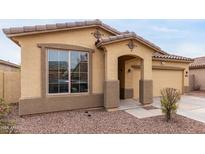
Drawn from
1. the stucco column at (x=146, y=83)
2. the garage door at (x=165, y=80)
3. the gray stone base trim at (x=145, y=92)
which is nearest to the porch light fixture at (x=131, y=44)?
the stucco column at (x=146, y=83)

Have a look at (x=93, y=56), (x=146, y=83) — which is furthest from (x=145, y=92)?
(x=93, y=56)

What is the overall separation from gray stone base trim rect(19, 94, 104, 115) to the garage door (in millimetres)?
6578

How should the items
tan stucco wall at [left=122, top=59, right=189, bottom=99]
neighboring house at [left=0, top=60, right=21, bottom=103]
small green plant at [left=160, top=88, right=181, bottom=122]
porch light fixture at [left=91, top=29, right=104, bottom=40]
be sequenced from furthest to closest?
tan stucco wall at [left=122, top=59, right=189, bottom=99], neighboring house at [left=0, top=60, right=21, bottom=103], porch light fixture at [left=91, top=29, right=104, bottom=40], small green plant at [left=160, top=88, right=181, bottom=122]

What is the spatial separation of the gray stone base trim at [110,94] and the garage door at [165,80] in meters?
6.27

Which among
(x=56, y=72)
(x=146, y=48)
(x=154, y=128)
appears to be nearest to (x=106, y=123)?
(x=154, y=128)

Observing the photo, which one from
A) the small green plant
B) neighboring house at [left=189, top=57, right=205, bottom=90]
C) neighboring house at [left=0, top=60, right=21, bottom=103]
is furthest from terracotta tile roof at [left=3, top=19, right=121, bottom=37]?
neighboring house at [left=189, top=57, right=205, bottom=90]

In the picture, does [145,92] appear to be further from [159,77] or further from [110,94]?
[159,77]

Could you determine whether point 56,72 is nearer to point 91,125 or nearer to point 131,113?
point 91,125

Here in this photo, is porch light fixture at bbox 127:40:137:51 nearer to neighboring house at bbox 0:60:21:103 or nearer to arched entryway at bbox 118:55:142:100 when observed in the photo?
arched entryway at bbox 118:55:142:100

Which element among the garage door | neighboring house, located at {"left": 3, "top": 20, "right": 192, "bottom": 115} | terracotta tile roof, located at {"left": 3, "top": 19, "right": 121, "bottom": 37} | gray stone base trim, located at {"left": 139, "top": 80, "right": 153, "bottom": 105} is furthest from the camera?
the garage door

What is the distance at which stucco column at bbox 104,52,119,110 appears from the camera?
31.5ft

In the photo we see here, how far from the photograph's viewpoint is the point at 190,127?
6.88m

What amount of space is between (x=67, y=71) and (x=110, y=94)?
2726 mm

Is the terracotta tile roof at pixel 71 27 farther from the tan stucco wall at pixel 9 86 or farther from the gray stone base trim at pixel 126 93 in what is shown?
the tan stucco wall at pixel 9 86
